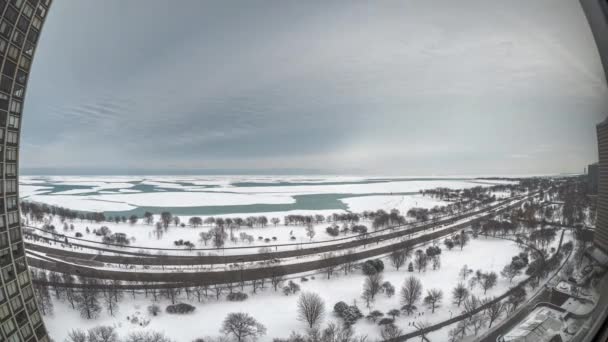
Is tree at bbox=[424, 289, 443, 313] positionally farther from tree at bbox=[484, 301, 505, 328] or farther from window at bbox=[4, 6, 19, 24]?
window at bbox=[4, 6, 19, 24]

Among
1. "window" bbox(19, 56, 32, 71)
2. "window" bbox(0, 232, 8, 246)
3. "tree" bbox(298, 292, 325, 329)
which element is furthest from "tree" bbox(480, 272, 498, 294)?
"window" bbox(19, 56, 32, 71)

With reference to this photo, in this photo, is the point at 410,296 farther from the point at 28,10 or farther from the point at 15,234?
the point at 28,10

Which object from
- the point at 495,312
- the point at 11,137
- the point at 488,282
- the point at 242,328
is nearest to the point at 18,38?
the point at 11,137

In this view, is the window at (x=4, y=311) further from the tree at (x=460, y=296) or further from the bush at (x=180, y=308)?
the tree at (x=460, y=296)

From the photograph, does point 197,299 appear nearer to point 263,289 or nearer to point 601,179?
point 263,289

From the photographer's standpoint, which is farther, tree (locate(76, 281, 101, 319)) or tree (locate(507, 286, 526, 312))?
tree (locate(76, 281, 101, 319))

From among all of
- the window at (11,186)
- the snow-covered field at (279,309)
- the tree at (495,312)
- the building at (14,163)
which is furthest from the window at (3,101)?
the tree at (495,312)
